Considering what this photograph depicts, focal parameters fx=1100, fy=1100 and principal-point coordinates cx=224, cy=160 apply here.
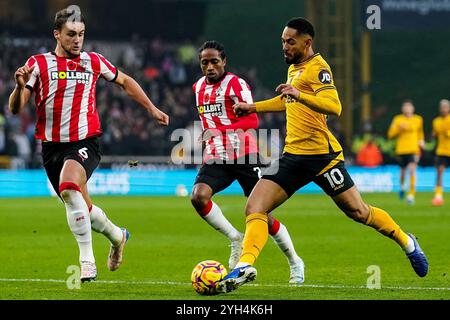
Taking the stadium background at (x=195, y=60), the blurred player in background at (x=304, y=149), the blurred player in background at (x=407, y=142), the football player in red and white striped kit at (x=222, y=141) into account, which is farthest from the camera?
the stadium background at (x=195, y=60)

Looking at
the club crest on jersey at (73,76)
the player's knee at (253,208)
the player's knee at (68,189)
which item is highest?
the club crest on jersey at (73,76)

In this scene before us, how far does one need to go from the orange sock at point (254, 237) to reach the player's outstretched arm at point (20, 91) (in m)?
2.25

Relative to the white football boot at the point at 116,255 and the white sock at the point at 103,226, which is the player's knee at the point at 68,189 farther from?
the white football boot at the point at 116,255

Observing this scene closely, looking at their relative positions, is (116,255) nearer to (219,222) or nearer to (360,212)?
(219,222)

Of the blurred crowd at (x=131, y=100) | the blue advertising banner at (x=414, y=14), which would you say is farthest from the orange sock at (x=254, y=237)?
the blurred crowd at (x=131, y=100)

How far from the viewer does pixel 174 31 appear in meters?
39.5

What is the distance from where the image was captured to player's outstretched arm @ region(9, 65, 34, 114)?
9398mm

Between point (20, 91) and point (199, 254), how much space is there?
14.7 feet

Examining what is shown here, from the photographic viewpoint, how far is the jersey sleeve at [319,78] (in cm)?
936

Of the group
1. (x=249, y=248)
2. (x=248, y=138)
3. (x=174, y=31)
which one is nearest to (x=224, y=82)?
(x=248, y=138)

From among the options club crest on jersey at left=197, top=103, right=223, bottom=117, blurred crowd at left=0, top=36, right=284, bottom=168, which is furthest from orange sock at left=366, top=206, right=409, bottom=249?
blurred crowd at left=0, top=36, right=284, bottom=168

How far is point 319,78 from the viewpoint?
9.40m
